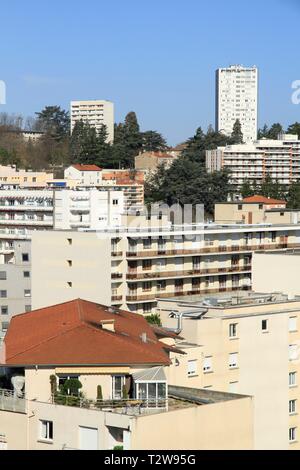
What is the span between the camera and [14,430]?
10.5 m

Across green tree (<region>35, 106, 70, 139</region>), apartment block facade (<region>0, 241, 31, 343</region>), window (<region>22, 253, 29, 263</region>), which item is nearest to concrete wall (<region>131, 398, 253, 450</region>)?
apartment block facade (<region>0, 241, 31, 343</region>)

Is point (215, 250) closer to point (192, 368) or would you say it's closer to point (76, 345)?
point (192, 368)

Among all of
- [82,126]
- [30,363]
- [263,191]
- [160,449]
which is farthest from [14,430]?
[82,126]

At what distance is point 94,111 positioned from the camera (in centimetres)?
8969

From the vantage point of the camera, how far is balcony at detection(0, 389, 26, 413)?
10500mm

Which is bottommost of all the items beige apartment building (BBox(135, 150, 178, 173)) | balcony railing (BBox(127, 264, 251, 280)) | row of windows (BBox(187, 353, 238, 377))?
balcony railing (BBox(127, 264, 251, 280))

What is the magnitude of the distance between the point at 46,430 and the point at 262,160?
5848cm

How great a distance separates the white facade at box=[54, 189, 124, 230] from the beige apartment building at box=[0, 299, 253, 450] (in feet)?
104

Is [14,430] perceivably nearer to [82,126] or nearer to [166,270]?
[166,270]

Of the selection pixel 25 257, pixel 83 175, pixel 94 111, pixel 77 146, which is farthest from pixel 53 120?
pixel 25 257

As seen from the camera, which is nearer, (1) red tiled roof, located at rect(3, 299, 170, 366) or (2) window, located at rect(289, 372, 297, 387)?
(1) red tiled roof, located at rect(3, 299, 170, 366)

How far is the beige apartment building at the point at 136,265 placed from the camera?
2616 centimetres

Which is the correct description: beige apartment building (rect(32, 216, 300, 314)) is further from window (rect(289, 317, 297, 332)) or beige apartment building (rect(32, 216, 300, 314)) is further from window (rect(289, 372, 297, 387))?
window (rect(289, 372, 297, 387))

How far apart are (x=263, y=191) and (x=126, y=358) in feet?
156
